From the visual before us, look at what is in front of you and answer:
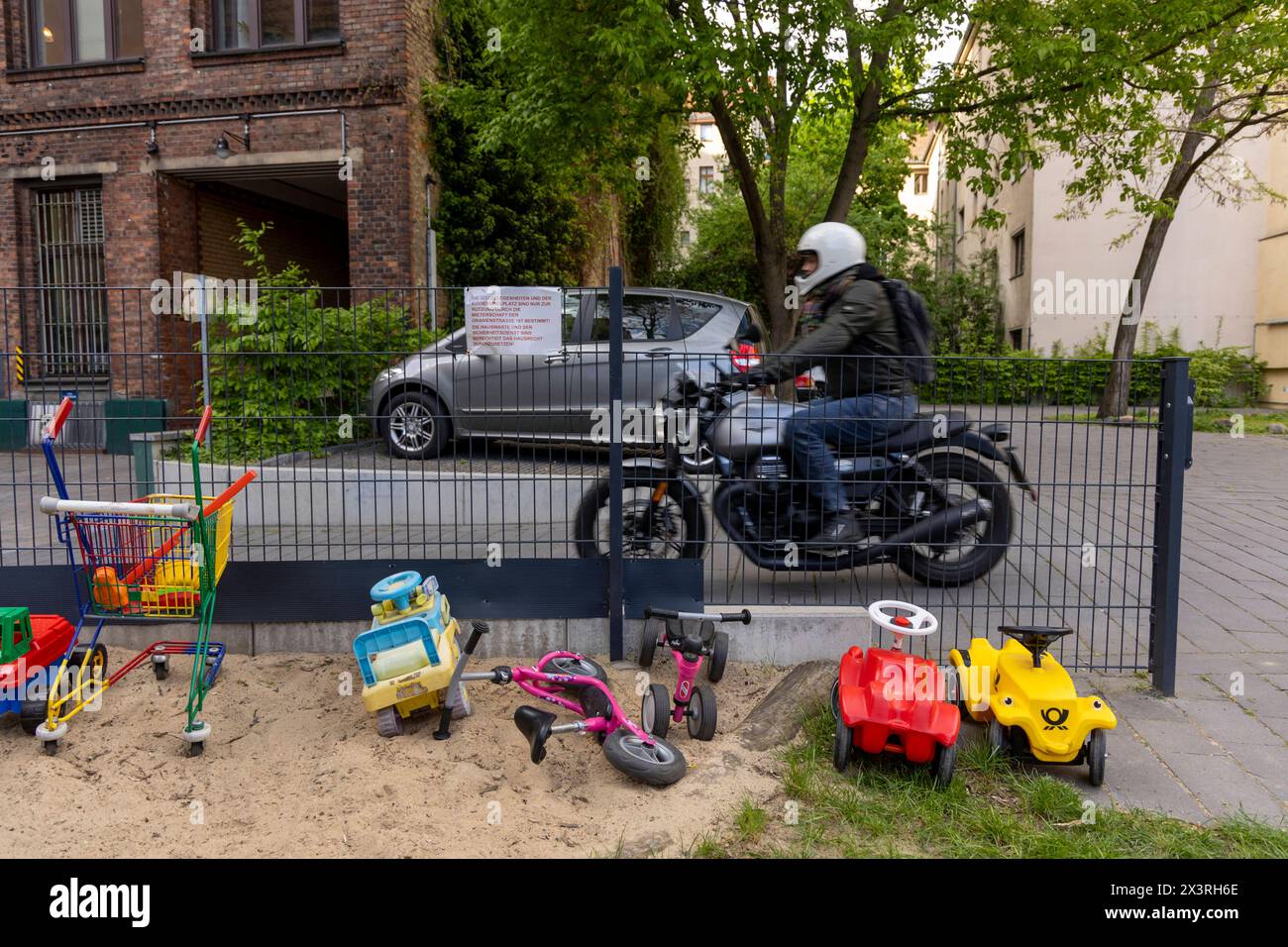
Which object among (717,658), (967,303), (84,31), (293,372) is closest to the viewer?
(717,658)

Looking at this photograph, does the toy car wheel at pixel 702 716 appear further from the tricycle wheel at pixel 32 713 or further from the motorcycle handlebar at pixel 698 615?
the tricycle wheel at pixel 32 713

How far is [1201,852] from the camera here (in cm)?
285

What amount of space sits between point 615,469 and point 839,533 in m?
1.16

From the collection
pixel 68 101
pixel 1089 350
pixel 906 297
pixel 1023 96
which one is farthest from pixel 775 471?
pixel 1089 350

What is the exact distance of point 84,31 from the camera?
1355 centimetres

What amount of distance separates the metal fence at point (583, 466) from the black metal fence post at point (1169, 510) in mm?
13

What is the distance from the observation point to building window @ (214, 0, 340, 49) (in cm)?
1284

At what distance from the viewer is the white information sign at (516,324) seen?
4.24 meters

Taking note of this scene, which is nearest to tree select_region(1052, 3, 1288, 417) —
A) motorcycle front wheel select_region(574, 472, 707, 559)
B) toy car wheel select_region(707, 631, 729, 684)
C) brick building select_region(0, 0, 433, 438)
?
motorcycle front wheel select_region(574, 472, 707, 559)

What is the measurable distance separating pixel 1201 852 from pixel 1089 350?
767 inches

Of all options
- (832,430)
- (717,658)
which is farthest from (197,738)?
(832,430)

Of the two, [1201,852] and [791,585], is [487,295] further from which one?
[1201,852]

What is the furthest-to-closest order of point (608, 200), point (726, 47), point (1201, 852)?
point (608, 200) → point (726, 47) → point (1201, 852)
